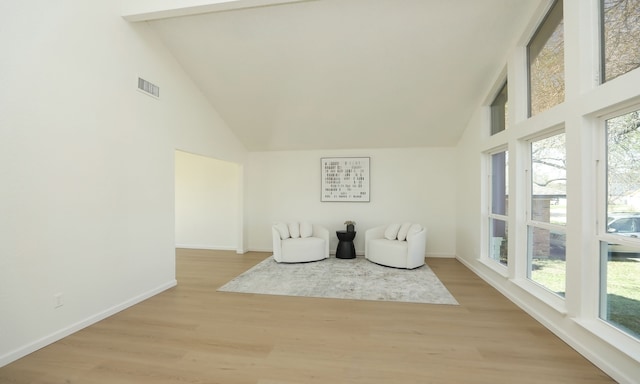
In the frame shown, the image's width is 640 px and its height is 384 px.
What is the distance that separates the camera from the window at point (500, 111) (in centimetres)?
382

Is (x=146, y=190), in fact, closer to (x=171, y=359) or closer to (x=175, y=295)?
(x=175, y=295)

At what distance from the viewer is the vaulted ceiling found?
10.2 feet

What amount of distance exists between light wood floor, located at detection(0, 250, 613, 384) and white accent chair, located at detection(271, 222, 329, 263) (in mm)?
1715

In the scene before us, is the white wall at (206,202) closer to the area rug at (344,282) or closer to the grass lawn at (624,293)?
the area rug at (344,282)

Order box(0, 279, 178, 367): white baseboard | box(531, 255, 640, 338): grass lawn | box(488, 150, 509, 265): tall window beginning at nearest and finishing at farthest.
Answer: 1. box(531, 255, 640, 338): grass lawn
2. box(0, 279, 178, 367): white baseboard
3. box(488, 150, 509, 265): tall window

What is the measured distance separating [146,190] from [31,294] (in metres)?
1.44

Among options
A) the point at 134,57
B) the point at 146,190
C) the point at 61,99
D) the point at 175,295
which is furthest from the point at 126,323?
the point at 134,57

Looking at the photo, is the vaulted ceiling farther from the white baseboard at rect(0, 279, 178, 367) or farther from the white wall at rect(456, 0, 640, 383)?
the white baseboard at rect(0, 279, 178, 367)

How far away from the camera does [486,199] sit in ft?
14.1

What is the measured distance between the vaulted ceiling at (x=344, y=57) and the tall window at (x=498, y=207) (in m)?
1.12

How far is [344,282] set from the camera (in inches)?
157

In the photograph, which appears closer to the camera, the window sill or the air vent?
the air vent

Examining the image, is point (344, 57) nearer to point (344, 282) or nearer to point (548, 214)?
point (548, 214)

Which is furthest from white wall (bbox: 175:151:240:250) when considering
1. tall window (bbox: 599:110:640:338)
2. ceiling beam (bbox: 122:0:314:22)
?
tall window (bbox: 599:110:640:338)
